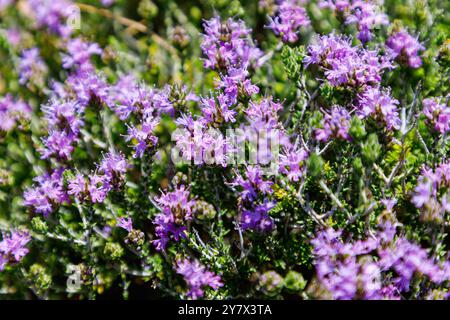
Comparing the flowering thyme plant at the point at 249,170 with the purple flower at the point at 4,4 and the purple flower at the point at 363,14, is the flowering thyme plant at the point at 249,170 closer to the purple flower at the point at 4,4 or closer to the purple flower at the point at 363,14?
the purple flower at the point at 363,14

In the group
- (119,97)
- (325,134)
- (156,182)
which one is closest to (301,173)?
(325,134)

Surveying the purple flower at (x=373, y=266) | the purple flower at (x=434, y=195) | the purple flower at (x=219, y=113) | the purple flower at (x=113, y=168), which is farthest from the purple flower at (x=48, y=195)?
the purple flower at (x=434, y=195)

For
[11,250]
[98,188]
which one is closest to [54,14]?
[98,188]

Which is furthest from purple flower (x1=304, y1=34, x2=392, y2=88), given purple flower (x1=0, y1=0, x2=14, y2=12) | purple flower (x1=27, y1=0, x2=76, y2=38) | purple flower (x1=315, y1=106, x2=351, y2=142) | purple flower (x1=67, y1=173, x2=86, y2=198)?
purple flower (x1=0, y1=0, x2=14, y2=12)

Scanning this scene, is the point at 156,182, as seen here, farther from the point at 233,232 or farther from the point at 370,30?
the point at 370,30

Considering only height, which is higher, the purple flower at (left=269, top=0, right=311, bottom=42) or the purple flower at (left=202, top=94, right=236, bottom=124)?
the purple flower at (left=269, top=0, right=311, bottom=42)

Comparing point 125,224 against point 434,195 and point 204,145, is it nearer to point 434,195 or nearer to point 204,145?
point 204,145

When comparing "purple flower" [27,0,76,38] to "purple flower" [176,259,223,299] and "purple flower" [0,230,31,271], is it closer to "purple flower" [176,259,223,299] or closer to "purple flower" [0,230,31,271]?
"purple flower" [0,230,31,271]
